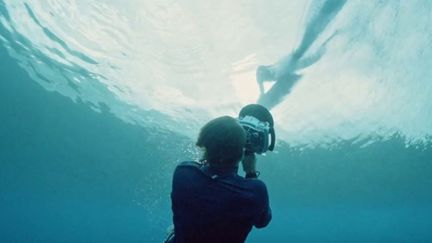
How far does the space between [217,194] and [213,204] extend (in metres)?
0.07

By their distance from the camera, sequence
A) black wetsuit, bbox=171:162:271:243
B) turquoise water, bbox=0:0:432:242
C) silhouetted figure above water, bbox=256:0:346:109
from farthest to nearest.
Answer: turquoise water, bbox=0:0:432:242, silhouetted figure above water, bbox=256:0:346:109, black wetsuit, bbox=171:162:271:243

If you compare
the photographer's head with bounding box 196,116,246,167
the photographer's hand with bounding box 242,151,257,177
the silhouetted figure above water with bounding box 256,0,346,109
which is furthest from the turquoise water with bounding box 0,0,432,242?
the photographer's head with bounding box 196,116,246,167

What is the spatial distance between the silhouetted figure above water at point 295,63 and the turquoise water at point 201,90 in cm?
24

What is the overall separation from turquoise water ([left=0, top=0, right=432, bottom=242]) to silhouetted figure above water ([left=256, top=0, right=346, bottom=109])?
9.4 inches

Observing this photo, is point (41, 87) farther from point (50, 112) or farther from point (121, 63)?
point (121, 63)

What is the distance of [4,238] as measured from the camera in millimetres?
99062

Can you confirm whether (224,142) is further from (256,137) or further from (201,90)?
(201,90)

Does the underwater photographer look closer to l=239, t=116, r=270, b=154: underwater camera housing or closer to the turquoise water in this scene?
l=239, t=116, r=270, b=154: underwater camera housing

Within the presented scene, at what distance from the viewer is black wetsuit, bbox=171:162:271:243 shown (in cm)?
225

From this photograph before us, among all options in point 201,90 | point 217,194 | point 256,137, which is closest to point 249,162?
point 256,137

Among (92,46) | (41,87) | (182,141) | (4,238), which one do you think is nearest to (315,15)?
(92,46)

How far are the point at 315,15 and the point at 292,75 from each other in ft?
10.7

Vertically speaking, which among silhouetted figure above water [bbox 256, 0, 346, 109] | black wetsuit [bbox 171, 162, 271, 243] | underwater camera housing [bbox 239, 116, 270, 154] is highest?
silhouetted figure above water [bbox 256, 0, 346, 109]

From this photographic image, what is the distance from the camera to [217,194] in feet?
7.38
